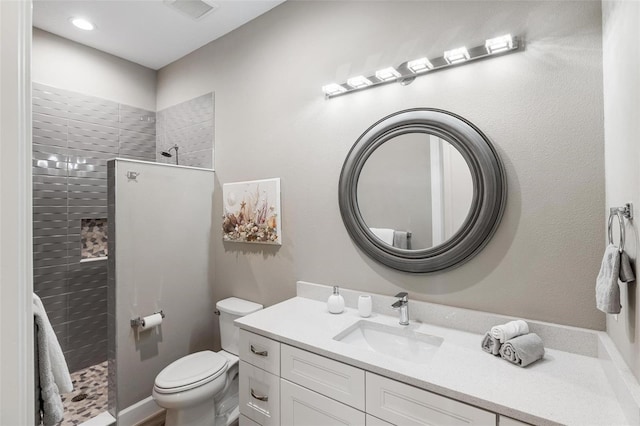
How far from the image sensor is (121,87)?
2959 mm

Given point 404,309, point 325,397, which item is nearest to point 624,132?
point 404,309

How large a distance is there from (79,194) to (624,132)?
3.48 metres

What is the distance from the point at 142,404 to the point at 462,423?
A: 2123mm

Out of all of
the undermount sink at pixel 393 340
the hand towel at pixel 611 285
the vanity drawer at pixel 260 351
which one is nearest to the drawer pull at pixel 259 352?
the vanity drawer at pixel 260 351

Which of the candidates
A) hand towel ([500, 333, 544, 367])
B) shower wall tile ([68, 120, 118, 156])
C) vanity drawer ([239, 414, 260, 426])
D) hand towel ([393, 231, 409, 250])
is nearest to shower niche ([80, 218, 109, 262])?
shower wall tile ([68, 120, 118, 156])


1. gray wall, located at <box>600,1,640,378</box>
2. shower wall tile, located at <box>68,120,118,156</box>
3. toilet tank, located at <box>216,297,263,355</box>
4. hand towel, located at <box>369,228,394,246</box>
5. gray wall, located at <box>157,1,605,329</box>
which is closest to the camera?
gray wall, located at <box>600,1,640,378</box>

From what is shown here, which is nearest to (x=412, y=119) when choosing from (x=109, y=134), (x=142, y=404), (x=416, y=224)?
(x=416, y=224)

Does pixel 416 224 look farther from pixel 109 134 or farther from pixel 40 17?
pixel 40 17

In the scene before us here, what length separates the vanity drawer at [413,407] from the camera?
39.9 inches

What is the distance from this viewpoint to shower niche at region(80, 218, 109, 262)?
271 centimetres

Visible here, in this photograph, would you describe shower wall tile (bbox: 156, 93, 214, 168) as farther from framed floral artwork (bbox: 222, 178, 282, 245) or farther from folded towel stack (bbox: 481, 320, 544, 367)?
folded towel stack (bbox: 481, 320, 544, 367)

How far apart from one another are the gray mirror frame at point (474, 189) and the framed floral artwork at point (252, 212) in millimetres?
601

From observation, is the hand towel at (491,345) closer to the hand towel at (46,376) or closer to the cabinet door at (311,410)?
the cabinet door at (311,410)

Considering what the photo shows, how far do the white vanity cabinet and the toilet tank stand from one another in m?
0.60
